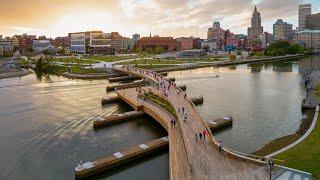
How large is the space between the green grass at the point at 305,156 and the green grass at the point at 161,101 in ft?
41.7

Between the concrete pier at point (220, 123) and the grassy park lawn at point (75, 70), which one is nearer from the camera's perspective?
the concrete pier at point (220, 123)

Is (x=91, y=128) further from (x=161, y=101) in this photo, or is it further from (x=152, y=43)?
(x=152, y=43)

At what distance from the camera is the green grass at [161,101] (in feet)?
118

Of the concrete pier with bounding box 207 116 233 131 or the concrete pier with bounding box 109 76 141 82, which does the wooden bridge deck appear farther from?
the concrete pier with bounding box 109 76 141 82

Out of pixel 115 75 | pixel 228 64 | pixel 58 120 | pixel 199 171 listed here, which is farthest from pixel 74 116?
pixel 228 64

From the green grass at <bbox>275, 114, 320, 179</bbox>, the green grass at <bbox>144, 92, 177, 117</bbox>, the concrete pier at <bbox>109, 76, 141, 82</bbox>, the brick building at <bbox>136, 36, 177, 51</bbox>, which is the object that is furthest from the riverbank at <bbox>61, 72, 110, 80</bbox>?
the brick building at <bbox>136, 36, 177, 51</bbox>

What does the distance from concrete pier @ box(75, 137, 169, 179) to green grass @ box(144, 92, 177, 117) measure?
6.57 m

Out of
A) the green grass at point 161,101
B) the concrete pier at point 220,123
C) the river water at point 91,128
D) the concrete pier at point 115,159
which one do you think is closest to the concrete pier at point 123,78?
the river water at point 91,128

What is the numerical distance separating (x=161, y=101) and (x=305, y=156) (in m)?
20.5

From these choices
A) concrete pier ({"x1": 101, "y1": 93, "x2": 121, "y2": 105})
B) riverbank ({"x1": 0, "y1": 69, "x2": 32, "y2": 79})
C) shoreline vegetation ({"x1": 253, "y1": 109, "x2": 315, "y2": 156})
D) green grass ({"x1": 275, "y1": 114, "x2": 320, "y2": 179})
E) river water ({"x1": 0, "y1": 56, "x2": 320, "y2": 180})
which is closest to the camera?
green grass ({"x1": 275, "y1": 114, "x2": 320, "y2": 179})

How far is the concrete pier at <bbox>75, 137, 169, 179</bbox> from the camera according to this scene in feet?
76.7

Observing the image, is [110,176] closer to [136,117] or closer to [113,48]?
[136,117]

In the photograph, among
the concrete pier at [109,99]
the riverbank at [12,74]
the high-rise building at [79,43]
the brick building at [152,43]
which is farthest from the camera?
the brick building at [152,43]

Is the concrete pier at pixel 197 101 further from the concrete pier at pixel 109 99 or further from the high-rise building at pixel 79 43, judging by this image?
the high-rise building at pixel 79 43
